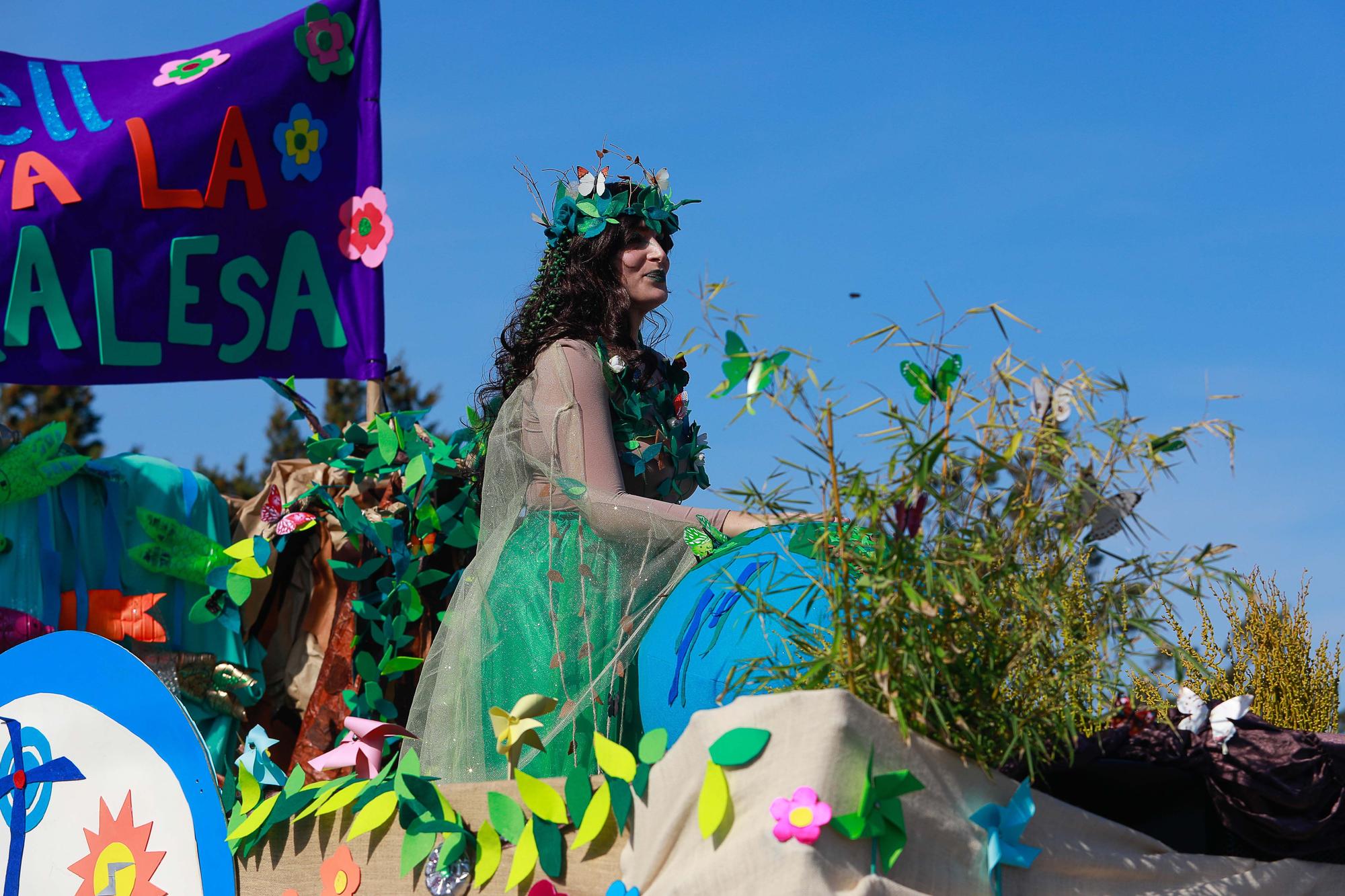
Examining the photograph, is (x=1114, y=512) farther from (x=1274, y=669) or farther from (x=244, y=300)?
(x=244, y=300)

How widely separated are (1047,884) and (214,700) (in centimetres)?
251

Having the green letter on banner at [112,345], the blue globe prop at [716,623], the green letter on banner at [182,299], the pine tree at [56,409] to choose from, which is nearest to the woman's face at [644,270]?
the blue globe prop at [716,623]

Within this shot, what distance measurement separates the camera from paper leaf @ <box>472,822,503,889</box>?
183cm

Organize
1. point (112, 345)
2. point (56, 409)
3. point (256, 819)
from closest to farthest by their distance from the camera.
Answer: point (256, 819)
point (112, 345)
point (56, 409)

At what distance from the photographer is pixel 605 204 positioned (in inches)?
116

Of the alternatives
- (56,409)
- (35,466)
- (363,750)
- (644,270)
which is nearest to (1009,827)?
(363,750)

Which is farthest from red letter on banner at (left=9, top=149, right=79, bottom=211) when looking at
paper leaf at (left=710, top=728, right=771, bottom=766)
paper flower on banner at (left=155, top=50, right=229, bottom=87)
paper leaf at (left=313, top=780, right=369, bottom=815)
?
paper leaf at (left=710, top=728, right=771, bottom=766)

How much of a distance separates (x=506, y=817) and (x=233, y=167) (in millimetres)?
3126

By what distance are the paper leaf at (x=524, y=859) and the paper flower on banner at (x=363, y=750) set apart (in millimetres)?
568

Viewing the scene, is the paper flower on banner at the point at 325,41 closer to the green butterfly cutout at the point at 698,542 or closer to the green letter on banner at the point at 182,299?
the green letter on banner at the point at 182,299

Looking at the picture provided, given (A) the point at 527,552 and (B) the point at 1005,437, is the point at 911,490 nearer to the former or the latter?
(B) the point at 1005,437

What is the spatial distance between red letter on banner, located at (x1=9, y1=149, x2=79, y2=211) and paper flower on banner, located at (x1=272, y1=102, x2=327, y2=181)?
0.64m

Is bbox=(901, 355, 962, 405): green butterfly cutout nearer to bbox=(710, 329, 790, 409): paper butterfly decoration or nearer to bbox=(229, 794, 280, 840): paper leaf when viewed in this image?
bbox=(710, 329, 790, 409): paper butterfly decoration

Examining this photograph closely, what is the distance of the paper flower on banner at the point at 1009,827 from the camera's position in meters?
1.49
